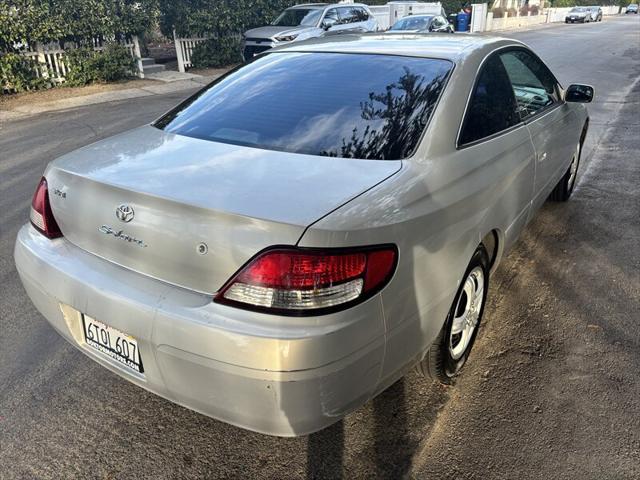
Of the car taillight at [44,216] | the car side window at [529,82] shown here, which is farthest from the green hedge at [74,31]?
the car side window at [529,82]

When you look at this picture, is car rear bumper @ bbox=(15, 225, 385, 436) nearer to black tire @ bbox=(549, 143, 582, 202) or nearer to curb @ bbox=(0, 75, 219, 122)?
black tire @ bbox=(549, 143, 582, 202)

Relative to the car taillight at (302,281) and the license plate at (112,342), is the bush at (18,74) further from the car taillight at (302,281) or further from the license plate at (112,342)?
the car taillight at (302,281)

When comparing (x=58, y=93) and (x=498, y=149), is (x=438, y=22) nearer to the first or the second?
(x=58, y=93)

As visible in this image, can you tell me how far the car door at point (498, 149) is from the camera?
8.89ft

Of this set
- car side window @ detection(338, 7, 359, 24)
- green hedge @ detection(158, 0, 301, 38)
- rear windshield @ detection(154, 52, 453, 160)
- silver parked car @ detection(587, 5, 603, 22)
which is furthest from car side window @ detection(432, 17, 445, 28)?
silver parked car @ detection(587, 5, 603, 22)

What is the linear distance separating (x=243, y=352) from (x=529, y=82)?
120 inches

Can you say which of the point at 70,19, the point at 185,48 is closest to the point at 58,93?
the point at 70,19

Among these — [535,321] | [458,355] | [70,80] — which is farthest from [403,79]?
[70,80]

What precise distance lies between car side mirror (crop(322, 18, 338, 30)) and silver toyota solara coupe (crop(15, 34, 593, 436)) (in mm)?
12646

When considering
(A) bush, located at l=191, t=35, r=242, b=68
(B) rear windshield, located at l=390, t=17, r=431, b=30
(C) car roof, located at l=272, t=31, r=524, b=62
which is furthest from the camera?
(B) rear windshield, located at l=390, t=17, r=431, b=30

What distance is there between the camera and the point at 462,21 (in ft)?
112

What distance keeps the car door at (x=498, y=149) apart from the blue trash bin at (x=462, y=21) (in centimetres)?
3389

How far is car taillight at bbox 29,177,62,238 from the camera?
2.51 metres

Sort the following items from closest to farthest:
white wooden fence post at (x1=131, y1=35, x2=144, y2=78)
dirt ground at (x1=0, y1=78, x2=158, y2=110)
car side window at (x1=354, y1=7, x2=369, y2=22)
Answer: dirt ground at (x1=0, y1=78, x2=158, y2=110), white wooden fence post at (x1=131, y1=35, x2=144, y2=78), car side window at (x1=354, y1=7, x2=369, y2=22)
